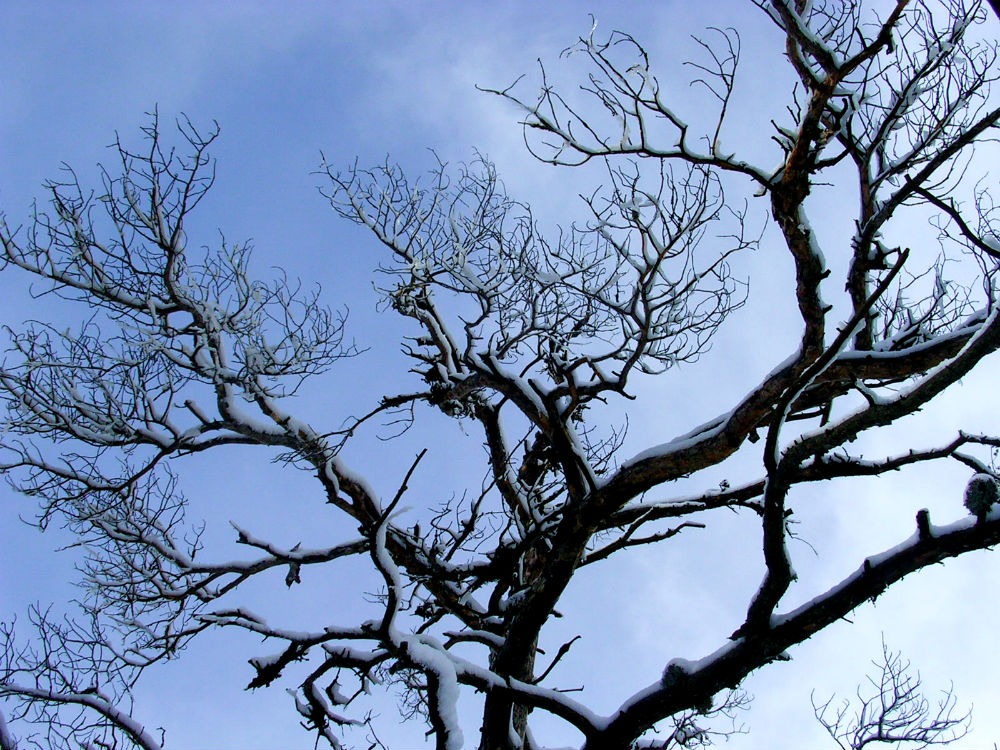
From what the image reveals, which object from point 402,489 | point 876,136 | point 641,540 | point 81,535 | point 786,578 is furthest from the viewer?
point 81,535

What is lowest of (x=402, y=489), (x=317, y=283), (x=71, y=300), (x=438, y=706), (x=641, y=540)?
(x=438, y=706)

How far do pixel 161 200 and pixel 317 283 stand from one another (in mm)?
1727

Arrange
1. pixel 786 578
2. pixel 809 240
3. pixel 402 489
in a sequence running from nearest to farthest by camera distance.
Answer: pixel 402 489 < pixel 786 578 < pixel 809 240

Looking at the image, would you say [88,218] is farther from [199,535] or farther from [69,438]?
[199,535]

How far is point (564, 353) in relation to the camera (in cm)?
843

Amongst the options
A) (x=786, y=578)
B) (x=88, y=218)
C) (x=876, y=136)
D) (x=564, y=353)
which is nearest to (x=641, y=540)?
(x=564, y=353)

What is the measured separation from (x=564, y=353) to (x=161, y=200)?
4236mm

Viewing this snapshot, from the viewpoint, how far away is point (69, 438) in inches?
307

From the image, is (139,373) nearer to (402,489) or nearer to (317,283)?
(317,283)

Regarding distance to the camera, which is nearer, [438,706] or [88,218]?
[438,706]

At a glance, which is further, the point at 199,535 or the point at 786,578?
the point at 199,535

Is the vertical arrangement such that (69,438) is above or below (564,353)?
below

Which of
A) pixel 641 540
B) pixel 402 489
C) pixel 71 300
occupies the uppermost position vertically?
pixel 71 300

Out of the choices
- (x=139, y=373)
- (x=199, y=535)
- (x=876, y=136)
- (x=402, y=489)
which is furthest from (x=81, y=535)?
(x=876, y=136)
